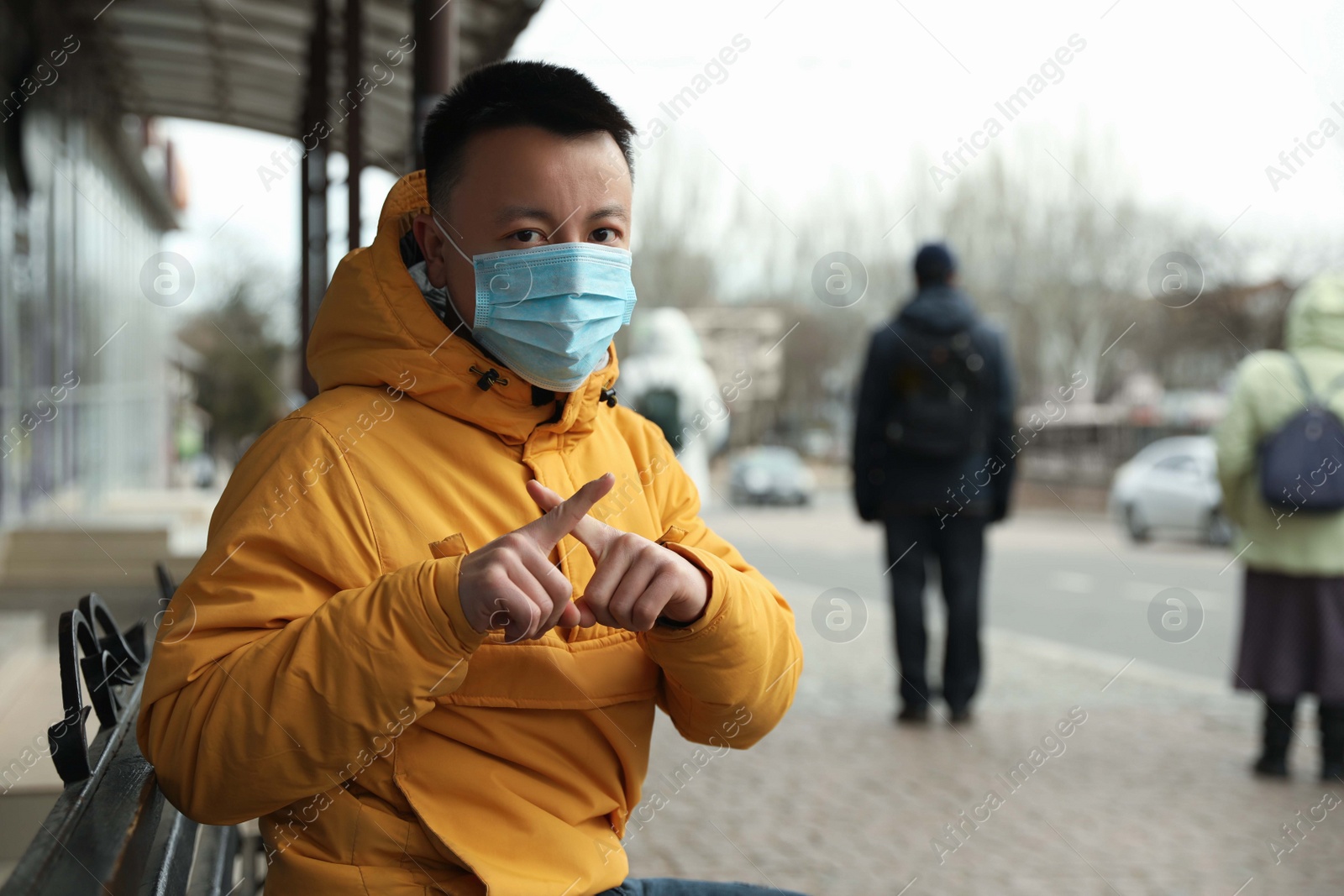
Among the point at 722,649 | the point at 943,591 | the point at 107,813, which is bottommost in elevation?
the point at 943,591

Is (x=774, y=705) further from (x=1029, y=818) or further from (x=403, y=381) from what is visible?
(x=1029, y=818)

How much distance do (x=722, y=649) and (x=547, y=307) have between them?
20.8 inches

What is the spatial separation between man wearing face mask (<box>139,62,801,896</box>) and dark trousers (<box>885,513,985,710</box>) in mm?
4575

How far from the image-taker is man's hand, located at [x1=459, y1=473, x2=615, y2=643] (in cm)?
142

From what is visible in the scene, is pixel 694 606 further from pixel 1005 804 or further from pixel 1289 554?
pixel 1289 554

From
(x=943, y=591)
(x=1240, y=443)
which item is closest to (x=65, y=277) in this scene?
(x=943, y=591)

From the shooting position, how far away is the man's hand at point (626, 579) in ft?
4.98

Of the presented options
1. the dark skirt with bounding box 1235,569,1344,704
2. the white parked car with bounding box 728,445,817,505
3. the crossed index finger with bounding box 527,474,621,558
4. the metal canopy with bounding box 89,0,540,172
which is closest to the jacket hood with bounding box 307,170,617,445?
the crossed index finger with bounding box 527,474,621,558

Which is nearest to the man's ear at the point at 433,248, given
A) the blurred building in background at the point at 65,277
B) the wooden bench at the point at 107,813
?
the wooden bench at the point at 107,813

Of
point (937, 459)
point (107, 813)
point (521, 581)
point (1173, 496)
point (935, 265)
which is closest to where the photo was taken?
point (521, 581)

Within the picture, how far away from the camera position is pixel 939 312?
6.44 meters

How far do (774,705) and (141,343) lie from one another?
70.3ft

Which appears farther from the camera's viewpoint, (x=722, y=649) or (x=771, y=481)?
(x=771, y=481)

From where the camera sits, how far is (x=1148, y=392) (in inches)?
1500
